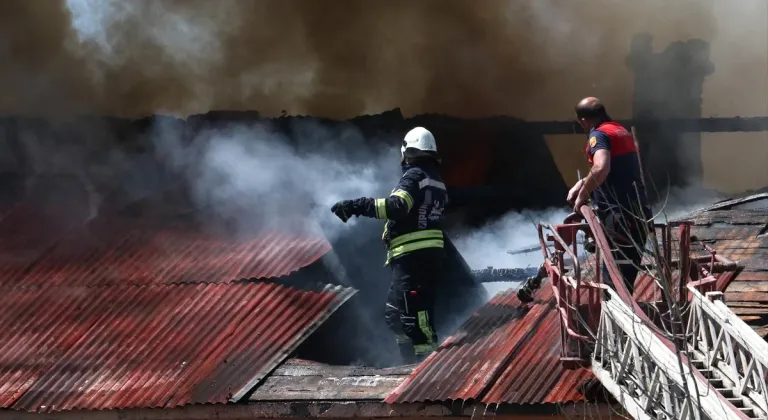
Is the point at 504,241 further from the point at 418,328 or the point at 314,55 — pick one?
the point at 314,55

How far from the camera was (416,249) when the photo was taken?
287 inches

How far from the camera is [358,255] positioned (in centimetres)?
832

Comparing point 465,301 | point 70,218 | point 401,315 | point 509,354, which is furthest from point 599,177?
point 70,218

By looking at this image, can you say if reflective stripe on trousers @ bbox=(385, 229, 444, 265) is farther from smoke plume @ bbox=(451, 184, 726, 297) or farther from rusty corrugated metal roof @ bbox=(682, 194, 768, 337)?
rusty corrugated metal roof @ bbox=(682, 194, 768, 337)

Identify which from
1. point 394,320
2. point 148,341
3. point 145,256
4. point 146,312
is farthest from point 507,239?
point 148,341

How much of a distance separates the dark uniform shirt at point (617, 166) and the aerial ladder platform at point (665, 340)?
22 centimetres

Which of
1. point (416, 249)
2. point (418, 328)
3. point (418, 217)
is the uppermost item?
point (418, 217)

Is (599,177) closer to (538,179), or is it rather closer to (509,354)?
(509,354)

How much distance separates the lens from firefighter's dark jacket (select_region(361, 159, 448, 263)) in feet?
23.8

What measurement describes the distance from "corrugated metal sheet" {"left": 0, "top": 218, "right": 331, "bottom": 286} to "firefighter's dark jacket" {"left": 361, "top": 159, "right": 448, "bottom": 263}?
1.04m

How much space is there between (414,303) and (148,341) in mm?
2017

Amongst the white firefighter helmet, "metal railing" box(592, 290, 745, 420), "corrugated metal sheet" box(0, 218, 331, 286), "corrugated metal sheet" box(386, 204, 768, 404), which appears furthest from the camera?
"corrugated metal sheet" box(0, 218, 331, 286)

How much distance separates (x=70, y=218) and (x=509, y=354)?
15.3 ft

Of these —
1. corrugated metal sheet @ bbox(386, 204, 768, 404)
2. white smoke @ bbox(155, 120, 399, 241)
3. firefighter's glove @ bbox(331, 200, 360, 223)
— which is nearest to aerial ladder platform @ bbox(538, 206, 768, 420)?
corrugated metal sheet @ bbox(386, 204, 768, 404)
